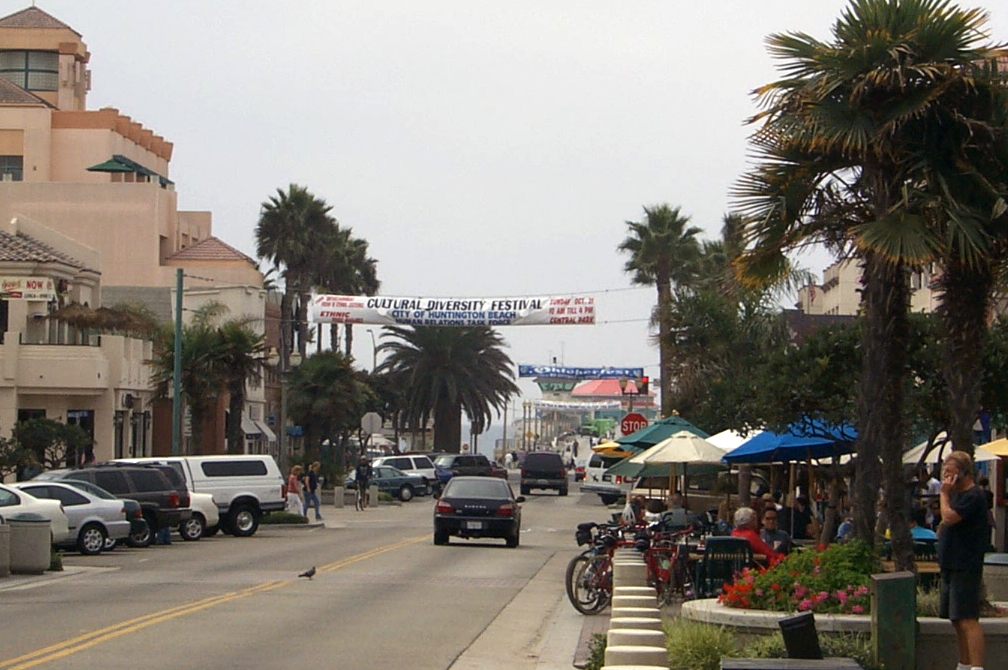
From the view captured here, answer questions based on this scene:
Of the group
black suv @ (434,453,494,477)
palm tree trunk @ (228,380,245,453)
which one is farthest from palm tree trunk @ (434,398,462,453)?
palm tree trunk @ (228,380,245,453)

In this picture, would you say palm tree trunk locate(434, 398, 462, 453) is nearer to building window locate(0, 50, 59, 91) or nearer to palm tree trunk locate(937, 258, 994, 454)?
building window locate(0, 50, 59, 91)

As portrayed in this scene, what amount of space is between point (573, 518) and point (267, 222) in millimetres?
24975

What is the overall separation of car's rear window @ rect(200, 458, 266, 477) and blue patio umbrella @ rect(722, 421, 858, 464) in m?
16.1

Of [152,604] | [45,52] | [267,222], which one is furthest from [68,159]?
[152,604]

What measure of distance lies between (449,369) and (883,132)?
6550 centimetres

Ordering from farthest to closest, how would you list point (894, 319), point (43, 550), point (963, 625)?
point (43, 550) → point (894, 319) → point (963, 625)

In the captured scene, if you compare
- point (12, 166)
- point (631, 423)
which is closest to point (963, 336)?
point (631, 423)

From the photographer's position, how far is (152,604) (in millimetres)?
19750

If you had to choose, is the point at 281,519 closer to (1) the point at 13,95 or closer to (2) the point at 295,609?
(2) the point at 295,609

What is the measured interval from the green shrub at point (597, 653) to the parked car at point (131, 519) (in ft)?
60.9

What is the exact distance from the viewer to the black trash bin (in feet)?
32.2

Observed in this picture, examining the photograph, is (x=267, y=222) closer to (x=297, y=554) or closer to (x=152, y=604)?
(x=297, y=554)

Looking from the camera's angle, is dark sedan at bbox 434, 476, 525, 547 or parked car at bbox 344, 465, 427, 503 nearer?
dark sedan at bbox 434, 476, 525, 547

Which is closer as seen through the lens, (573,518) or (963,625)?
(963,625)
